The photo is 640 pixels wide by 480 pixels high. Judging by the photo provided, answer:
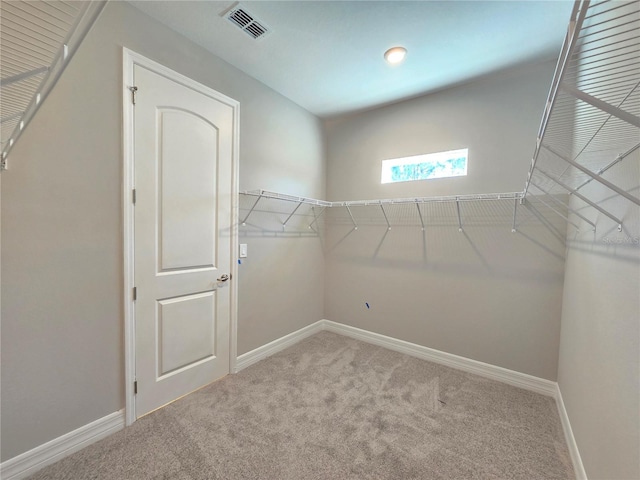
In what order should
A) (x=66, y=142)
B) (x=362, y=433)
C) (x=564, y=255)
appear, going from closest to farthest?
(x=66, y=142) → (x=362, y=433) → (x=564, y=255)

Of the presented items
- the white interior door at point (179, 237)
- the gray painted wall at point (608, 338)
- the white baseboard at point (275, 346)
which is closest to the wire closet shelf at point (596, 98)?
the gray painted wall at point (608, 338)

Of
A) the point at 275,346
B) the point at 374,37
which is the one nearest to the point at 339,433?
the point at 275,346

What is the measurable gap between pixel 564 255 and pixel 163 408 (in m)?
3.19

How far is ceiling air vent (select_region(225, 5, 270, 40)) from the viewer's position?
166 cm

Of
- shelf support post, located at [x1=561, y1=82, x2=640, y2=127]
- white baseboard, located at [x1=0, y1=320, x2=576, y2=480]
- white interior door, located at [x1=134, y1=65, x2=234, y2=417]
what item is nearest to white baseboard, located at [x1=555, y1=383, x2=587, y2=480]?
white baseboard, located at [x1=0, y1=320, x2=576, y2=480]

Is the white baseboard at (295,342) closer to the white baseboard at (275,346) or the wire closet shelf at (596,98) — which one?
the white baseboard at (275,346)

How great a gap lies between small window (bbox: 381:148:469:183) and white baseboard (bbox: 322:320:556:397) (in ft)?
5.67

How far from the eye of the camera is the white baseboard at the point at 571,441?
1.37 meters

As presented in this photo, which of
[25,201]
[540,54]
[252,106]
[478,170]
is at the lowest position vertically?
[25,201]

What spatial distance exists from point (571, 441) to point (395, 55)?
110 inches

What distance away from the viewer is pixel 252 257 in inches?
96.9

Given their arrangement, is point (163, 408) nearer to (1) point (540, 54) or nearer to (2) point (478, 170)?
(2) point (478, 170)

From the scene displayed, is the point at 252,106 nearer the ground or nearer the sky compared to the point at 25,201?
nearer the sky

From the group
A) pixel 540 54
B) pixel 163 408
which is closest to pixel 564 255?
pixel 540 54
